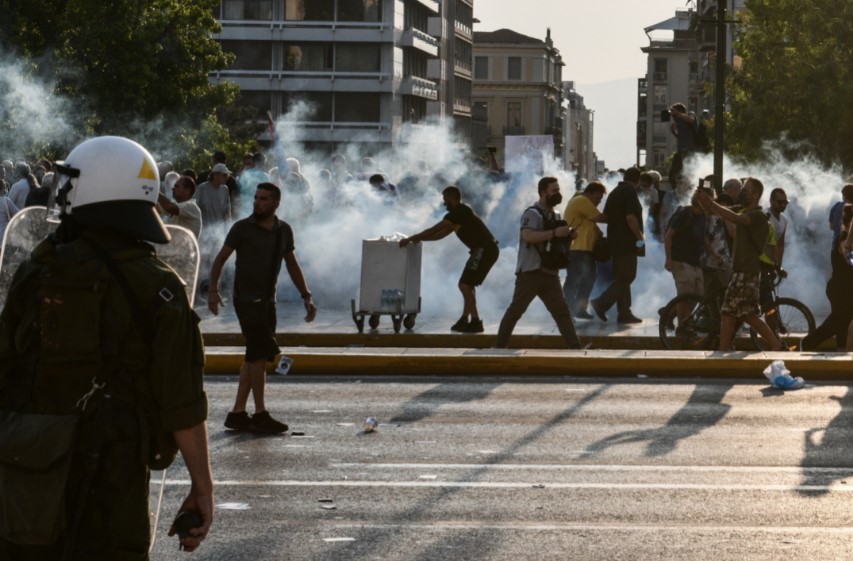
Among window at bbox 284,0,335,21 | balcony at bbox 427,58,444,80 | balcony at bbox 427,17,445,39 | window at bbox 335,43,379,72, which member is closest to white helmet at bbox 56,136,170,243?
window at bbox 284,0,335,21

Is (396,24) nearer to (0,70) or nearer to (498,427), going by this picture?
(0,70)

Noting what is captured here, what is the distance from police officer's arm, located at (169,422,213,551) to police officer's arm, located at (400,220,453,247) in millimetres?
13503

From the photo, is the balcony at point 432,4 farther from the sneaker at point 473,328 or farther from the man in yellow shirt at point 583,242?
the sneaker at point 473,328

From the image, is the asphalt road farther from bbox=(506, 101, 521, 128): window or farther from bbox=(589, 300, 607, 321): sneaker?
bbox=(506, 101, 521, 128): window

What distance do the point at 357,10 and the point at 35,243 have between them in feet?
282

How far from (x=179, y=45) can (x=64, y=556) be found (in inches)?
1735

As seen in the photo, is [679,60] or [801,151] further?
[679,60]

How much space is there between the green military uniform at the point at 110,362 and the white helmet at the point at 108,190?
0.05 meters

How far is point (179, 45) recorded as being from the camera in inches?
1863

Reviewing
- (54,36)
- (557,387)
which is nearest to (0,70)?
(54,36)

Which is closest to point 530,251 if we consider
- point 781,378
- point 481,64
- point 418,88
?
point 781,378

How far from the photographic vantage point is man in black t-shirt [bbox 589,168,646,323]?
18.7m

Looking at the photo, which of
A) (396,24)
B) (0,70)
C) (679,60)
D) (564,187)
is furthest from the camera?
(679,60)

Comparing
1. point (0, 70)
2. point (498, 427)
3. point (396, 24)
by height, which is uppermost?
point (396, 24)
